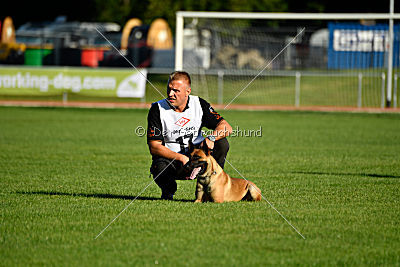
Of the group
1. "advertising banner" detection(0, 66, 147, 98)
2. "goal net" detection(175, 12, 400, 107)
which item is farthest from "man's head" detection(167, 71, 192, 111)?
"advertising banner" detection(0, 66, 147, 98)

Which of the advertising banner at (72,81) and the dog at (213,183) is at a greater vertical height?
the advertising banner at (72,81)

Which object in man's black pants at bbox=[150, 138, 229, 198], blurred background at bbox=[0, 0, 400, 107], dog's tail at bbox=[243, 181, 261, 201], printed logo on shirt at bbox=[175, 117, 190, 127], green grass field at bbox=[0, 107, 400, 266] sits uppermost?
blurred background at bbox=[0, 0, 400, 107]

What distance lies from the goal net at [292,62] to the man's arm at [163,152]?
16213 millimetres

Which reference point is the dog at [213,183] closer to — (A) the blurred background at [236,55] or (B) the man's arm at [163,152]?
(B) the man's arm at [163,152]

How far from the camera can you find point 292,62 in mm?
33531

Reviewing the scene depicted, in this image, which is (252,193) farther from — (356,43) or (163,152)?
(356,43)

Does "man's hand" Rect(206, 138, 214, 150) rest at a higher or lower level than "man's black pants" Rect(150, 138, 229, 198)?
higher

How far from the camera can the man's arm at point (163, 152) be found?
699cm

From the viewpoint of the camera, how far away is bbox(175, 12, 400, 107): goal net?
24.5 metres

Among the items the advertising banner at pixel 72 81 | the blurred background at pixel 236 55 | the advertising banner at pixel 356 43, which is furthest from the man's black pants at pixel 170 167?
the advertising banner at pixel 72 81

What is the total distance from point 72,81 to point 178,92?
20888 millimetres

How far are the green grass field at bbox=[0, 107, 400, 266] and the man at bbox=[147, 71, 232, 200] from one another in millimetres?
405

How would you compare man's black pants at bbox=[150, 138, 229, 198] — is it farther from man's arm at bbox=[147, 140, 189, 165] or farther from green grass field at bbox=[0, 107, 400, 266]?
green grass field at bbox=[0, 107, 400, 266]

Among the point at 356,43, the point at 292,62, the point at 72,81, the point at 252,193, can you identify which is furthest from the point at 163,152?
the point at 292,62
